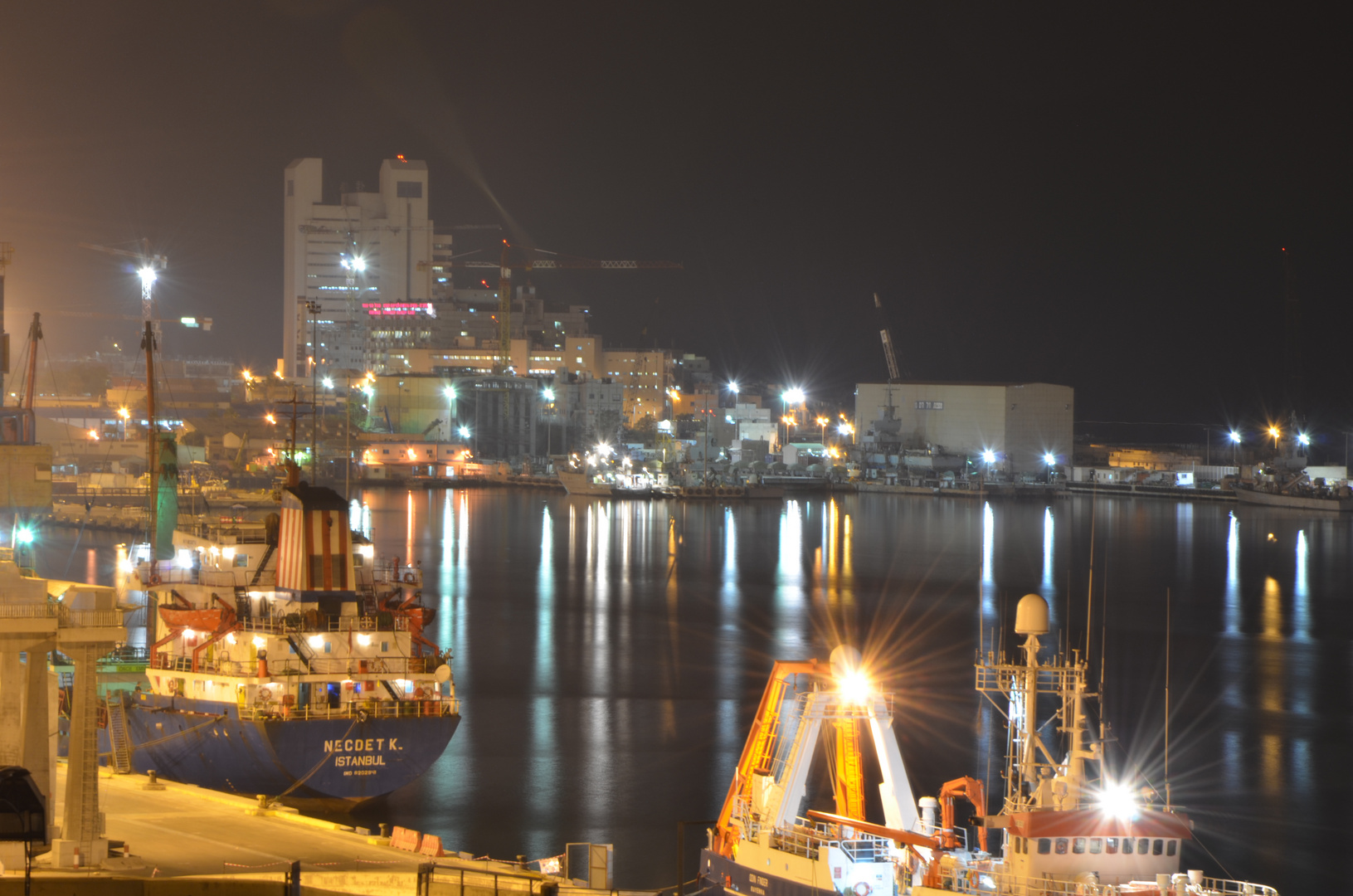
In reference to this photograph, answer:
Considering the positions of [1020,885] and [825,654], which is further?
[825,654]

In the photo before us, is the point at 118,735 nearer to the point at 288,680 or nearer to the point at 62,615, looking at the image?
the point at 288,680

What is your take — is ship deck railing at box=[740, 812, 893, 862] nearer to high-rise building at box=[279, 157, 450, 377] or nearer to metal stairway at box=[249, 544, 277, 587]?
metal stairway at box=[249, 544, 277, 587]

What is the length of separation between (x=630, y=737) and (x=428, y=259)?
92.1 meters

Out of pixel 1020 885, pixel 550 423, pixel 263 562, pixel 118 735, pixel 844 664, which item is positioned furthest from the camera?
pixel 550 423

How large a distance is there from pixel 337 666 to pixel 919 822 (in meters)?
6.18

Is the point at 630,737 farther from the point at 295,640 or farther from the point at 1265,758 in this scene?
the point at 1265,758

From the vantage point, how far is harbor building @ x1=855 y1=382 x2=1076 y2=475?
77875 mm

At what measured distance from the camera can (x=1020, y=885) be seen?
801 centimetres

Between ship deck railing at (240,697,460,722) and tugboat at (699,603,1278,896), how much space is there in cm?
379


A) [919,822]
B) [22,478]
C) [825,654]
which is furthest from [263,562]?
[825,654]

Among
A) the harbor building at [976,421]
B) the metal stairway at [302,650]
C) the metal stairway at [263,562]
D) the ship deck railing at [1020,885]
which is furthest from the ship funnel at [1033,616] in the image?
the harbor building at [976,421]

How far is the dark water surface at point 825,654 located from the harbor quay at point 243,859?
2462 millimetres

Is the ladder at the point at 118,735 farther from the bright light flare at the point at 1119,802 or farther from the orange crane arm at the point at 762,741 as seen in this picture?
the bright light flare at the point at 1119,802

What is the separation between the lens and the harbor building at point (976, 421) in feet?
255
